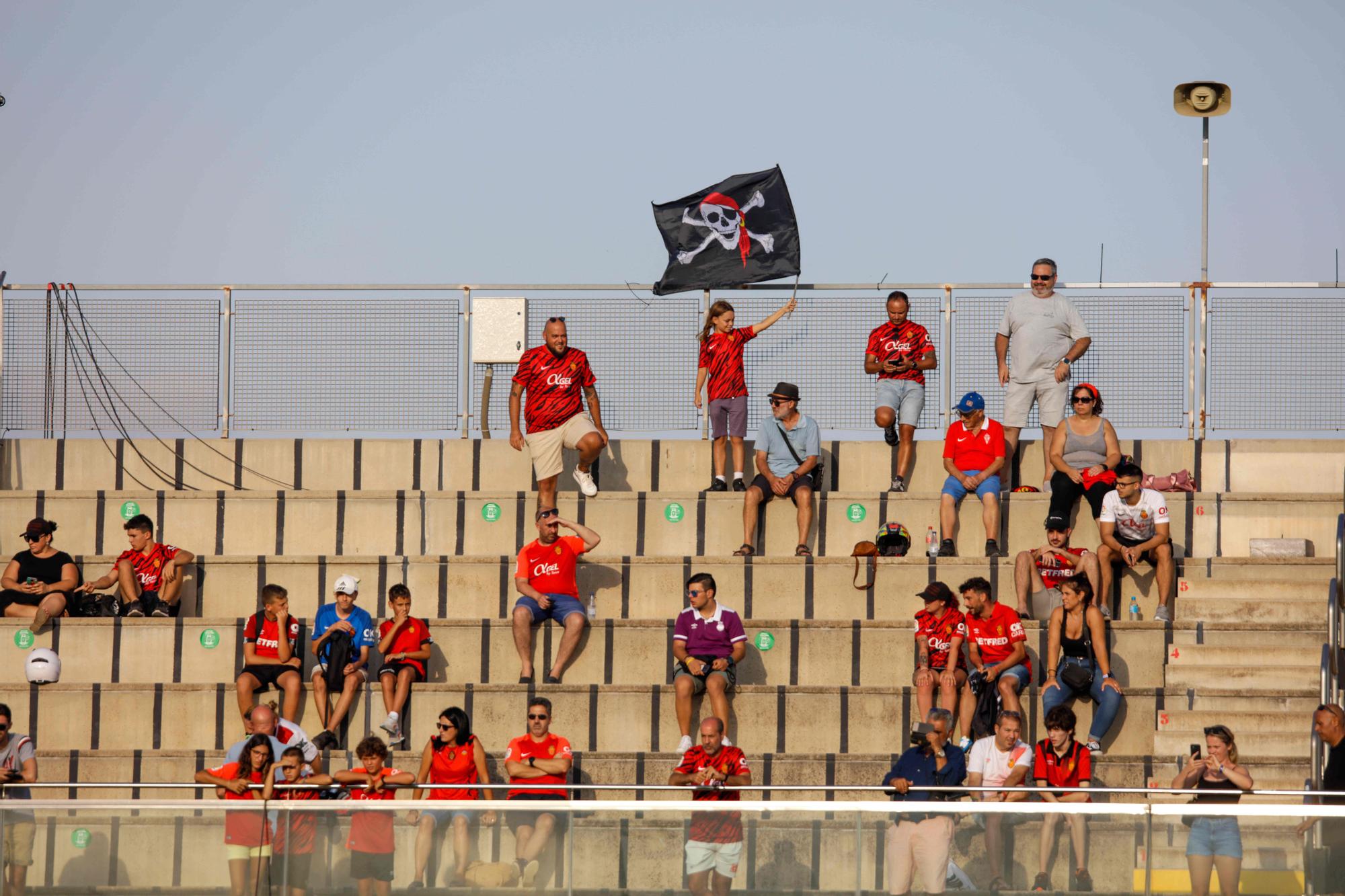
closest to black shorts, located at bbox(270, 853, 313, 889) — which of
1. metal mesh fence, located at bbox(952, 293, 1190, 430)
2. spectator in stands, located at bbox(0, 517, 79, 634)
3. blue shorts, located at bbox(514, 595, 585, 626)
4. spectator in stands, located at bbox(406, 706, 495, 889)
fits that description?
spectator in stands, located at bbox(406, 706, 495, 889)

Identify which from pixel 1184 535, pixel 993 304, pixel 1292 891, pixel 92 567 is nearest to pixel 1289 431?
pixel 1184 535

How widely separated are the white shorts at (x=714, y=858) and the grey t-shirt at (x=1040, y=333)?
7.00 metres

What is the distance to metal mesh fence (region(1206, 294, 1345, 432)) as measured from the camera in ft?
50.7

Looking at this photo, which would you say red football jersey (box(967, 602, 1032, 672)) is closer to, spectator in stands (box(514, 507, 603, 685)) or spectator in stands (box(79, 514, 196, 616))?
spectator in stands (box(514, 507, 603, 685))

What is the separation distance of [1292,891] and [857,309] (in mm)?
7745

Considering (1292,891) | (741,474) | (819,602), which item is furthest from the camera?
(741,474)

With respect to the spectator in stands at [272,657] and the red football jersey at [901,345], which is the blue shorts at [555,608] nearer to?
the spectator in stands at [272,657]

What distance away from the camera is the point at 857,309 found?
51.9 feet

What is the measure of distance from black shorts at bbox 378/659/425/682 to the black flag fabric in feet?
15.2

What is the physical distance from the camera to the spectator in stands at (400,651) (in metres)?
12.4

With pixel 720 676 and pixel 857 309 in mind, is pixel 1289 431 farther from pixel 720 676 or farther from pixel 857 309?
pixel 720 676

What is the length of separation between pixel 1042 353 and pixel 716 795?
236 inches

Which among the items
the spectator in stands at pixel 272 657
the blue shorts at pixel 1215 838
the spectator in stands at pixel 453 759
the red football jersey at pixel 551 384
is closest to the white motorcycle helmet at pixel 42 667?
the spectator in stands at pixel 272 657

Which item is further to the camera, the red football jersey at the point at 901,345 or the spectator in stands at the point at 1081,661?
the red football jersey at the point at 901,345
